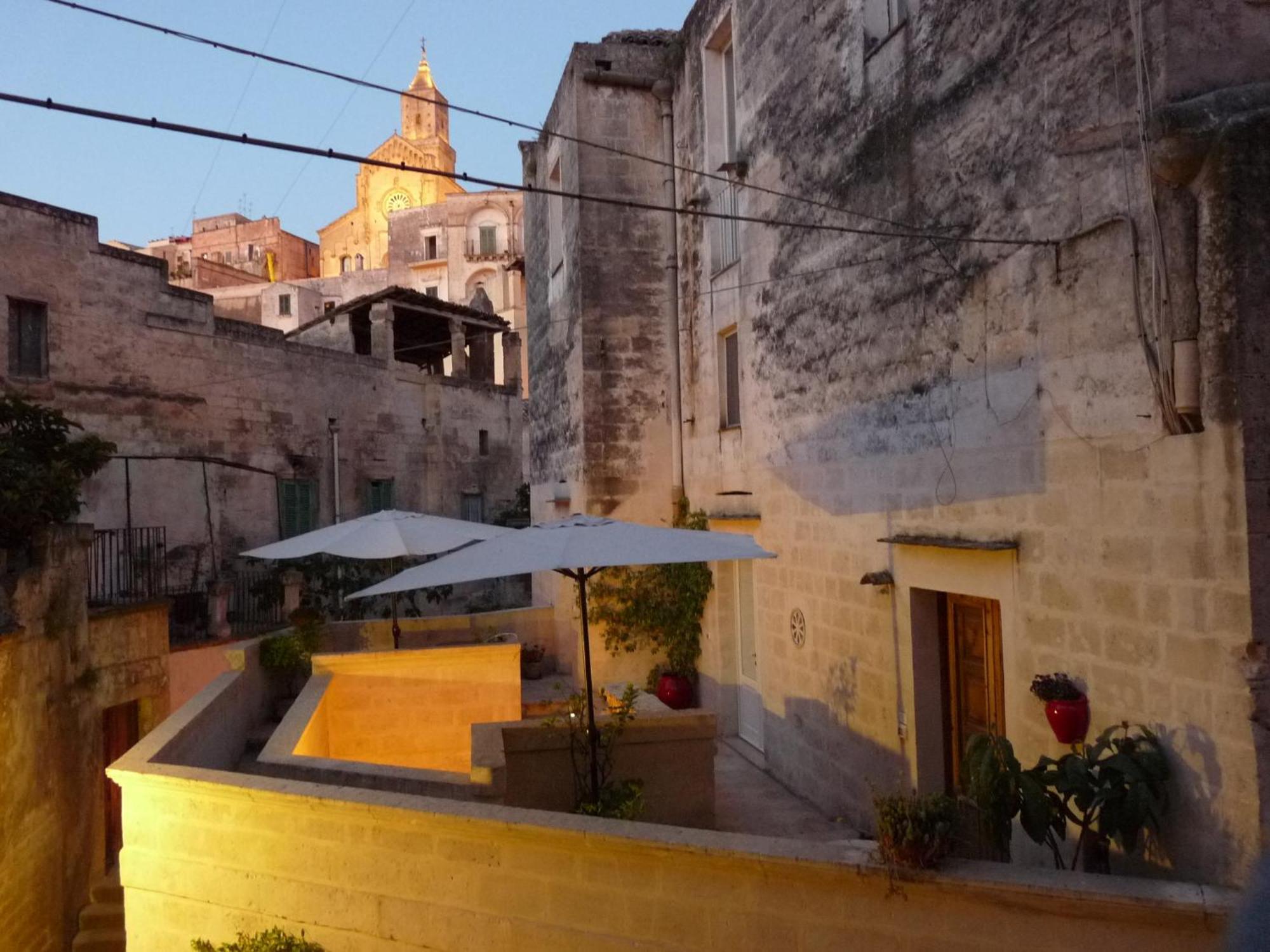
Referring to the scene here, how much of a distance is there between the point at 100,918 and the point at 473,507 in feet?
47.8

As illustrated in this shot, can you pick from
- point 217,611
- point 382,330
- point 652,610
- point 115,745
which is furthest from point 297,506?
point 652,610

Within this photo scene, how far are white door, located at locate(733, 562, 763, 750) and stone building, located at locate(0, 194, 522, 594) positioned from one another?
9049 mm

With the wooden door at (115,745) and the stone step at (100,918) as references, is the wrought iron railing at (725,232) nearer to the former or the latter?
the wooden door at (115,745)

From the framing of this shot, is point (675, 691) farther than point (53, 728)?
Yes

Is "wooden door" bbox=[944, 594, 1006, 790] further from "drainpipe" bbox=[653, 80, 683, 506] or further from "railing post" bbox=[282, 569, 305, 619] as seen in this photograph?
"railing post" bbox=[282, 569, 305, 619]

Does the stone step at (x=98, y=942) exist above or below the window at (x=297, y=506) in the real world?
below

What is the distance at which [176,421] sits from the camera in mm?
16297

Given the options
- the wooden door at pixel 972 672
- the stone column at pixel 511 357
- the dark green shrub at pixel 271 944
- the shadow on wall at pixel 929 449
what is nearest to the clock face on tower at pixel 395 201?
the stone column at pixel 511 357

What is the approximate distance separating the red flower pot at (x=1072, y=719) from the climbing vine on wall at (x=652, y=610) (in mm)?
7237

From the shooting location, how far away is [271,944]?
5.14 metres

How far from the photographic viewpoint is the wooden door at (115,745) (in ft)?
37.4

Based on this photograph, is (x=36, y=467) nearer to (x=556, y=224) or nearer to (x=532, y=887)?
(x=532, y=887)

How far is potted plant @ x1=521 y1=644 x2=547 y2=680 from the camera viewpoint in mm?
13672

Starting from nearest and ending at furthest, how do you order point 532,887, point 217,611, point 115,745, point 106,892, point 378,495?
1. point 532,887
2. point 106,892
3. point 115,745
4. point 217,611
5. point 378,495
